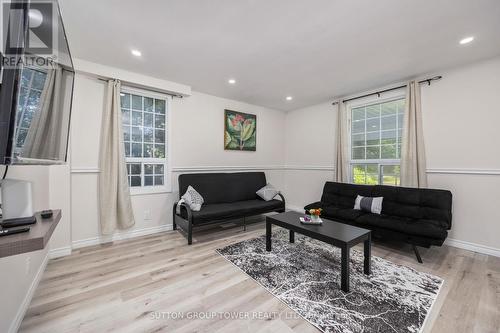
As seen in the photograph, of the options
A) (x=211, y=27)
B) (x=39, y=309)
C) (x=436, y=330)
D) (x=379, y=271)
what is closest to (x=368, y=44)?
(x=211, y=27)

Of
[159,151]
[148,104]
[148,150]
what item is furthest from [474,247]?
[148,104]

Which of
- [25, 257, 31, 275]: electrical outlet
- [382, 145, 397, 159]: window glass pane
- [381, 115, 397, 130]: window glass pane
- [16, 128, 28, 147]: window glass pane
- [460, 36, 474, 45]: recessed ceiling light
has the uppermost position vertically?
[460, 36, 474, 45]: recessed ceiling light

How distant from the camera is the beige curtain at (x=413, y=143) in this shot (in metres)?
3.05

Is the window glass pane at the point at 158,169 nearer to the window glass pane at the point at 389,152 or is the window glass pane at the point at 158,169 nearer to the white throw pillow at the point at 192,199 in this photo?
the white throw pillow at the point at 192,199

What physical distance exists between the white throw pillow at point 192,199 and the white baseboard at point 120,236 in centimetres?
74

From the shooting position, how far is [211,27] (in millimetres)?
2012

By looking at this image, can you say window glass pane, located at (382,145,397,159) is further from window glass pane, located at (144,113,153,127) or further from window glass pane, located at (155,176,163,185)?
window glass pane, located at (144,113,153,127)

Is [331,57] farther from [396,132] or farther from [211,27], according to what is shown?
[396,132]

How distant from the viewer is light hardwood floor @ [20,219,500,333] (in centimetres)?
149

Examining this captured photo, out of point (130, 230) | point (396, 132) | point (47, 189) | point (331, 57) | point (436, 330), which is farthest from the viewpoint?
point (396, 132)

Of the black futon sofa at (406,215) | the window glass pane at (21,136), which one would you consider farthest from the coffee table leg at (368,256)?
the window glass pane at (21,136)

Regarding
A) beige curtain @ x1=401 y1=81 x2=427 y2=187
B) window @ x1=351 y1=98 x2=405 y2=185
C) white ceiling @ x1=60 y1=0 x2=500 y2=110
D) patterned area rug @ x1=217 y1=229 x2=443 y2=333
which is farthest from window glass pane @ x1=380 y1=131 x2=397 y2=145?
patterned area rug @ x1=217 y1=229 x2=443 y2=333

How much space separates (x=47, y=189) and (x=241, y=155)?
→ 3.06 meters

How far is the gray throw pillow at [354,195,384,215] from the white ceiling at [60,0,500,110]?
187cm
